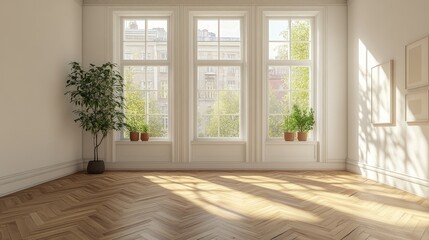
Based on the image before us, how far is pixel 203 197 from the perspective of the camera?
11.3ft

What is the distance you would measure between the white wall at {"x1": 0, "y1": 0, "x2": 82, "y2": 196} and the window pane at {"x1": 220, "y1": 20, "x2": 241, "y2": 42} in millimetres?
2610

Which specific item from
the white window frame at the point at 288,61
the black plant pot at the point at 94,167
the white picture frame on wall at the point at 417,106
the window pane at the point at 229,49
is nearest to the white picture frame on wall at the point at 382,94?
the white picture frame on wall at the point at 417,106

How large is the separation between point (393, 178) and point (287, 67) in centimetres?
267

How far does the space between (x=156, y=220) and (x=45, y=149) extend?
2.76 m

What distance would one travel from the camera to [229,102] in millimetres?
5777

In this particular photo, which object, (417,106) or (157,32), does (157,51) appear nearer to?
(157,32)

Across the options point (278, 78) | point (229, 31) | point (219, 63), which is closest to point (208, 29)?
point (229, 31)

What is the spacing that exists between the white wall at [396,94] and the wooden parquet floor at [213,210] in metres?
0.34

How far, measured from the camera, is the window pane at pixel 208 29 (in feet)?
19.0

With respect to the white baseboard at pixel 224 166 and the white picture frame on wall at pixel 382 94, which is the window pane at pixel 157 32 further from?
the white picture frame on wall at pixel 382 94

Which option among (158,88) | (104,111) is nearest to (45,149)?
(104,111)

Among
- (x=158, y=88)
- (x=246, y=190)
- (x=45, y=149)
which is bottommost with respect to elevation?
(x=246, y=190)

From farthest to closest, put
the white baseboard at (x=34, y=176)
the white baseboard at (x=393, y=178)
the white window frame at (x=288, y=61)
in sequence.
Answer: the white window frame at (x=288, y=61) → the white baseboard at (x=34, y=176) → the white baseboard at (x=393, y=178)

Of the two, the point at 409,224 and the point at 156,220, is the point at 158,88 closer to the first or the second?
the point at 156,220
